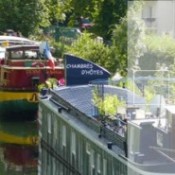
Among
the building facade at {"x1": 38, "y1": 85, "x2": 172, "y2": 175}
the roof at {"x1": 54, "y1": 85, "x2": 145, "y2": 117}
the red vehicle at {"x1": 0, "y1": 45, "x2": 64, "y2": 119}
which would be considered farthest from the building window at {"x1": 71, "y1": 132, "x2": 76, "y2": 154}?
→ the red vehicle at {"x1": 0, "y1": 45, "x2": 64, "y2": 119}

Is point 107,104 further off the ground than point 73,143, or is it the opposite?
point 107,104

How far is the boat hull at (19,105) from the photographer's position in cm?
1991

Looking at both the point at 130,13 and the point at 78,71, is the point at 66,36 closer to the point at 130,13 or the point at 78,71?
the point at 78,71

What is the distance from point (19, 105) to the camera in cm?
1991

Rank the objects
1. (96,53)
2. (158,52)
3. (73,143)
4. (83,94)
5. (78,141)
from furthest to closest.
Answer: (96,53) → (83,94) → (73,143) → (78,141) → (158,52)

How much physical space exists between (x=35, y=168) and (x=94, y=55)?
16.3ft

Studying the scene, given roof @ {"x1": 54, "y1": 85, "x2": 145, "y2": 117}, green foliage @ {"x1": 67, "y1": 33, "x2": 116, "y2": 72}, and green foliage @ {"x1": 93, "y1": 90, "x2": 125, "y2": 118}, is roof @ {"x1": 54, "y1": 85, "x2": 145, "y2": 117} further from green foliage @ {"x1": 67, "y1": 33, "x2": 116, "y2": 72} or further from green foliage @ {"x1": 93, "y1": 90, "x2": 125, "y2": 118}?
green foliage @ {"x1": 67, "y1": 33, "x2": 116, "y2": 72}

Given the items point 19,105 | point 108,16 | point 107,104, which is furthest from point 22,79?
point 107,104

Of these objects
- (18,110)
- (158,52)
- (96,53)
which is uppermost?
(158,52)

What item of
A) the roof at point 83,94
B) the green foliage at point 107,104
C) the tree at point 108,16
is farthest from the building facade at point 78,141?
the tree at point 108,16

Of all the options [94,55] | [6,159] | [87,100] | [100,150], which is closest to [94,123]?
[100,150]

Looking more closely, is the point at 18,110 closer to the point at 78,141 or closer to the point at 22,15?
the point at 78,141

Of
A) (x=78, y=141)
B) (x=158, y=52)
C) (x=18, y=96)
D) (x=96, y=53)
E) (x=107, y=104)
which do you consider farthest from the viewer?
(x=18, y=96)

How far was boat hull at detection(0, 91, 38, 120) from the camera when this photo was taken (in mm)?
19906
